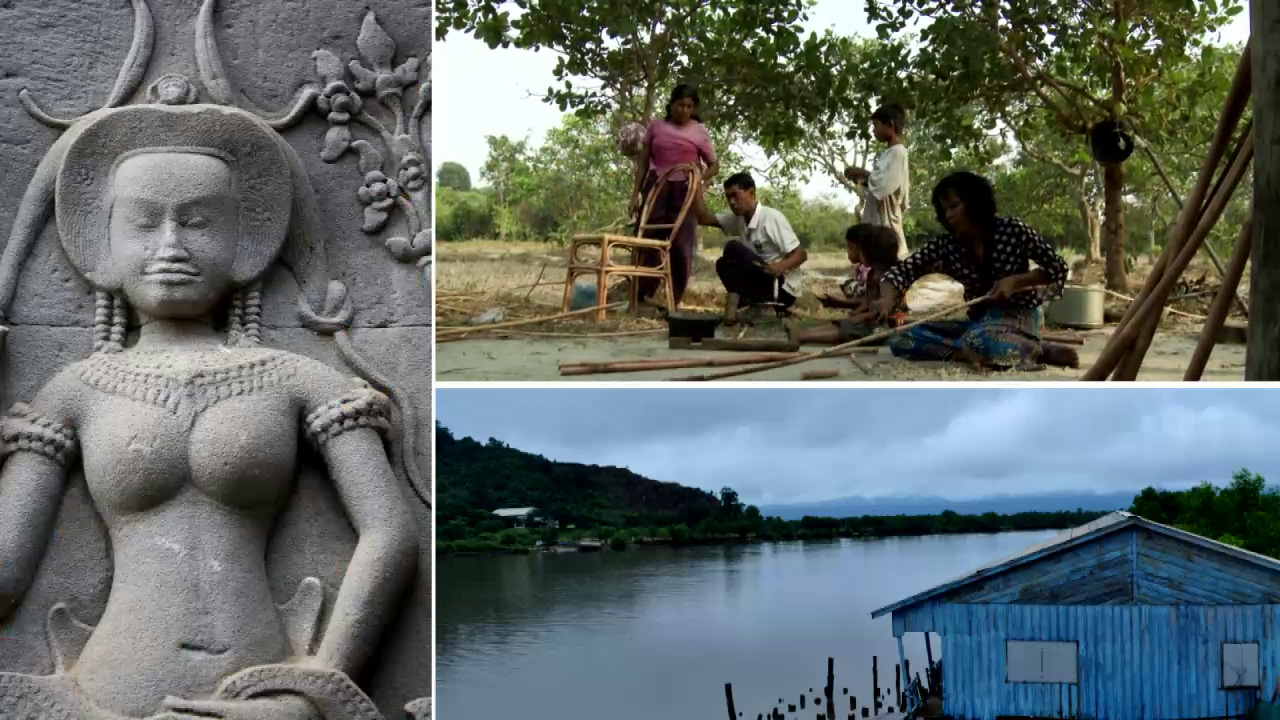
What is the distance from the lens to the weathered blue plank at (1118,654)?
19.9ft

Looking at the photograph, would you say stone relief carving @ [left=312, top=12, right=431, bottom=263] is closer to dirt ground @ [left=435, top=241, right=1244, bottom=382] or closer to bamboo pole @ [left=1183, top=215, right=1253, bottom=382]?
dirt ground @ [left=435, top=241, right=1244, bottom=382]

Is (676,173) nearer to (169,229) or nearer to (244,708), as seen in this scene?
(169,229)

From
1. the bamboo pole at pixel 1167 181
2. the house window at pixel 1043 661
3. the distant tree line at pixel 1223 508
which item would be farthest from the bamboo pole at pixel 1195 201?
the house window at pixel 1043 661

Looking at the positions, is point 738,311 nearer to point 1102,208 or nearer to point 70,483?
point 1102,208

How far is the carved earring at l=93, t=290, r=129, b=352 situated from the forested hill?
8.44 feet

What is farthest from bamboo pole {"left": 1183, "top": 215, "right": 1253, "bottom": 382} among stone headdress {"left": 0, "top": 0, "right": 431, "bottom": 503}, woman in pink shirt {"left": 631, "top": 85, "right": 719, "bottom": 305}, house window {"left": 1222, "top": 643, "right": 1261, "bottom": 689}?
stone headdress {"left": 0, "top": 0, "right": 431, "bottom": 503}

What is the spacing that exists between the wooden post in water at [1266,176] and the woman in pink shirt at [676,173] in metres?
2.37

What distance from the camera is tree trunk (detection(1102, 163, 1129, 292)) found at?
6273mm

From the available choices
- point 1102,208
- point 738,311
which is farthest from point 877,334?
point 1102,208

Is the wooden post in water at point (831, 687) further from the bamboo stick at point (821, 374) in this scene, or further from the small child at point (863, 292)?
the small child at point (863, 292)

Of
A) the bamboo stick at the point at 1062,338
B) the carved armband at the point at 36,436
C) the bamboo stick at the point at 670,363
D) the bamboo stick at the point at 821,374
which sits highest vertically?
the bamboo stick at the point at 1062,338

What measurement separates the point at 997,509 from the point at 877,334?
0.98 m

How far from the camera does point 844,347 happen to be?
6.21 m

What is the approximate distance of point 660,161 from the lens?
6.45 meters
